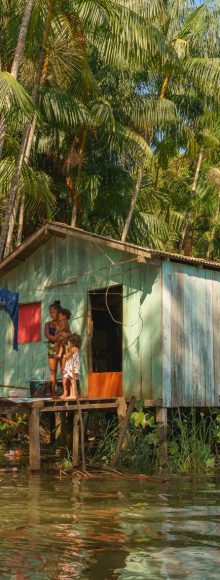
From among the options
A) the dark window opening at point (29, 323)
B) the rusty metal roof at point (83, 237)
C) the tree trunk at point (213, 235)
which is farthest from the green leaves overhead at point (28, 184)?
the tree trunk at point (213, 235)

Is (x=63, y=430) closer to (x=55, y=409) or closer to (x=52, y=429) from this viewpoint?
(x=52, y=429)

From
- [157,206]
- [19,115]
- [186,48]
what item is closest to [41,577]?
[19,115]

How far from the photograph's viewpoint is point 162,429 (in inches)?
549

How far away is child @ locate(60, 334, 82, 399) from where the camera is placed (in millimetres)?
14289

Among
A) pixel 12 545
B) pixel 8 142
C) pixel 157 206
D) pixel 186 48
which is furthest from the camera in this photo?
pixel 157 206

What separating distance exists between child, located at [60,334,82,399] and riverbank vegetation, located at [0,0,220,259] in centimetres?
270

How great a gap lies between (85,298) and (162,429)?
332 cm

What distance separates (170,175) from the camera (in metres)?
30.5

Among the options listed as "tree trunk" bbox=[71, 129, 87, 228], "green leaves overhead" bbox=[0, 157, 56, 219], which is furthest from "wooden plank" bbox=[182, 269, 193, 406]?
"tree trunk" bbox=[71, 129, 87, 228]

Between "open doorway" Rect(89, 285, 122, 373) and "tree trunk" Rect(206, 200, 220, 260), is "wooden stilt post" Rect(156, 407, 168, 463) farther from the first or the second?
"tree trunk" Rect(206, 200, 220, 260)

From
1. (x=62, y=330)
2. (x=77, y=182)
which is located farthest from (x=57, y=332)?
(x=77, y=182)

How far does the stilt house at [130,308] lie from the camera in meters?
14.2

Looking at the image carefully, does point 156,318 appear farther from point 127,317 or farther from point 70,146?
point 70,146

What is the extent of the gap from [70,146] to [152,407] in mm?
9688
